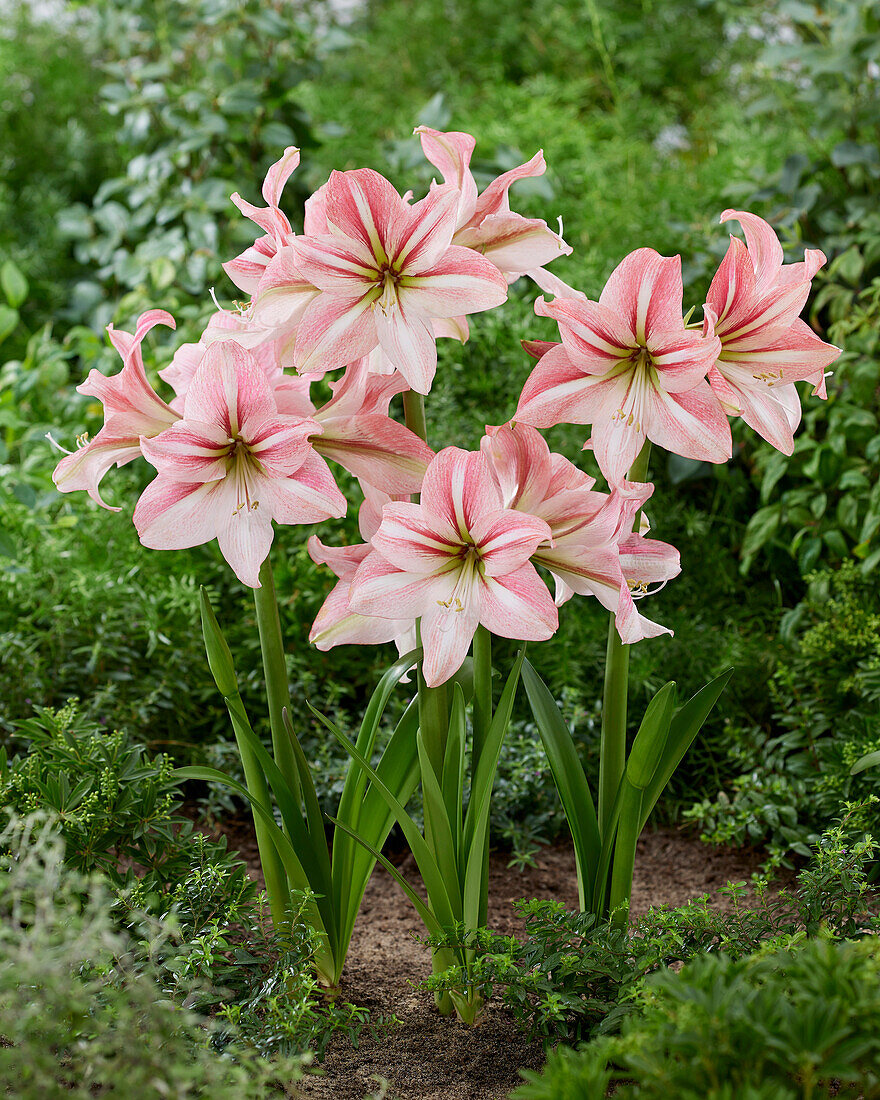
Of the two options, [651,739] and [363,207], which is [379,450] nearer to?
[363,207]

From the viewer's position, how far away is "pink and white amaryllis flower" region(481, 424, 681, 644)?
3.42 feet

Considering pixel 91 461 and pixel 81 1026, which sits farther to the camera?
pixel 91 461

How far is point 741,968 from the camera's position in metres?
0.86

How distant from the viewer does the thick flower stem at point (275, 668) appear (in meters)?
1.20

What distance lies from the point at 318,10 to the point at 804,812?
3.99 m

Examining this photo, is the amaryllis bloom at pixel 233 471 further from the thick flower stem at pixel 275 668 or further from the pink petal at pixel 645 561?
the pink petal at pixel 645 561

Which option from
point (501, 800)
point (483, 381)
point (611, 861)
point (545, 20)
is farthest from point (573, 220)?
point (611, 861)

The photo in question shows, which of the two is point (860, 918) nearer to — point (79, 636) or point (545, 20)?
point (79, 636)

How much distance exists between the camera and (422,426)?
119cm

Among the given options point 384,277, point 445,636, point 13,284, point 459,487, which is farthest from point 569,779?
point 13,284

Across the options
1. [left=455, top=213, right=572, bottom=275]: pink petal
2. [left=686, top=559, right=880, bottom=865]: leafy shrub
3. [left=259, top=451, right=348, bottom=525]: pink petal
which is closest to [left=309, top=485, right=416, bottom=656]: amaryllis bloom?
[left=259, top=451, right=348, bottom=525]: pink petal

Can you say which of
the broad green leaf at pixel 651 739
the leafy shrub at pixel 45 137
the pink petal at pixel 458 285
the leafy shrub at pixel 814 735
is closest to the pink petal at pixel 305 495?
the pink petal at pixel 458 285

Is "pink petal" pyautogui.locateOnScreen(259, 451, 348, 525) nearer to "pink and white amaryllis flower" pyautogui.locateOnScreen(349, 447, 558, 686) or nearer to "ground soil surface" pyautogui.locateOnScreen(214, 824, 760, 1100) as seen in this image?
"pink and white amaryllis flower" pyautogui.locateOnScreen(349, 447, 558, 686)

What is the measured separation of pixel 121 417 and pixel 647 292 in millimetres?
633
